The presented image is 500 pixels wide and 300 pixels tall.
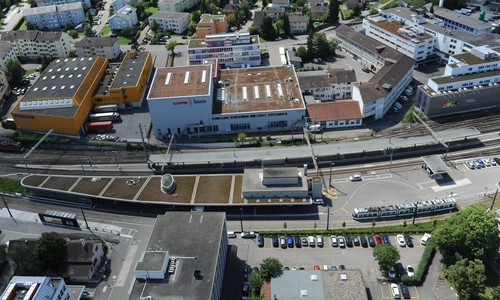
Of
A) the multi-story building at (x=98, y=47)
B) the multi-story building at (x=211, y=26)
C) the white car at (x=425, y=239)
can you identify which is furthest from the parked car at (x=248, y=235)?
the multi-story building at (x=98, y=47)

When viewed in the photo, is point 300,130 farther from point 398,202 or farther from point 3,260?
point 3,260

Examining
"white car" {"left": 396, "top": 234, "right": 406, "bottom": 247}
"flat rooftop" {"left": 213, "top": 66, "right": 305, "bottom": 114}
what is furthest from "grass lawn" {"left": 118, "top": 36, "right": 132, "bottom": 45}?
"white car" {"left": 396, "top": 234, "right": 406, "bottom": 247}

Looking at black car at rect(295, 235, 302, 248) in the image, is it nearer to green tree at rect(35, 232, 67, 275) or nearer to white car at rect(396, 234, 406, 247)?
white car at rect(396, 234, 406, 247)

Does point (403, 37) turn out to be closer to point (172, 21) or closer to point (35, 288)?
point (172, 21)

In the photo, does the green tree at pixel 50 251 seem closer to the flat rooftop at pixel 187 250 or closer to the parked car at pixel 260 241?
the flat rooftop at pixel 187 250

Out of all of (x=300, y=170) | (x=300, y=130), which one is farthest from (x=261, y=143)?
(x=300, y=170)

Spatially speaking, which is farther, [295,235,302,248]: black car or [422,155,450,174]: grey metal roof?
[422,155,450,174]: grey metal roof
